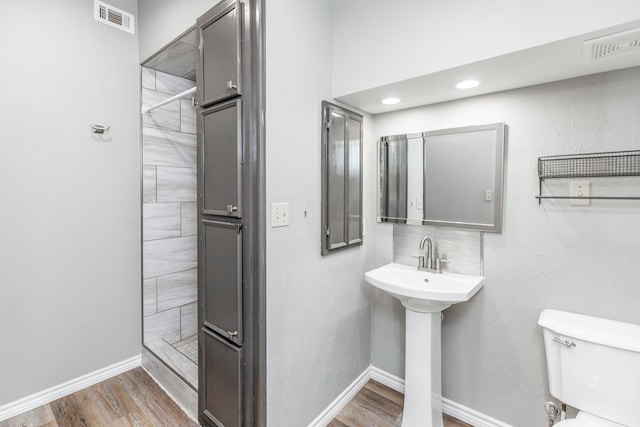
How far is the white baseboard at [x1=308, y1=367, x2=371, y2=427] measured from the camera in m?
1.80

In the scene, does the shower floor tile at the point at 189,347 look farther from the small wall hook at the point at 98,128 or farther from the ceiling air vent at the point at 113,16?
the ceiling air vent at the point at 113,16

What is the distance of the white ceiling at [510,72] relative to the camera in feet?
4.07

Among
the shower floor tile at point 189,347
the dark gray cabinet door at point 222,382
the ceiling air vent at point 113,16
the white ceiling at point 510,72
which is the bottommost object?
the shower floor tile at point 189,347

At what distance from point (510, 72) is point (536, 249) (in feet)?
3.08

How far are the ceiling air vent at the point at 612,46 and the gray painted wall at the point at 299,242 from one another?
1.21 m

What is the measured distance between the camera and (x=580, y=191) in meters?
1.49

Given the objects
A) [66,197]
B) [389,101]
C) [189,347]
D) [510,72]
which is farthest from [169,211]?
[510,72]

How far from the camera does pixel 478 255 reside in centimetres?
183

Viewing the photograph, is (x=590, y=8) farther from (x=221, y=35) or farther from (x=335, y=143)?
(x=221, y=35)

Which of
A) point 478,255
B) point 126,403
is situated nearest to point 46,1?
point 126,403

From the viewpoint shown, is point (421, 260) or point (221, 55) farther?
point (421, 260)

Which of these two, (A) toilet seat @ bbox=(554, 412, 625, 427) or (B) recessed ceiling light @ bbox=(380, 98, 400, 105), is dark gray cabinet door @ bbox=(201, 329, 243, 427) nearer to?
(A) toilet seat @ bbox=(554, 412, 625, 427)

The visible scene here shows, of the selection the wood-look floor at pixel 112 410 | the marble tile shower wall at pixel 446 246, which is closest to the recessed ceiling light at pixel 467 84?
the marble tile shower wall at pixel 446 246

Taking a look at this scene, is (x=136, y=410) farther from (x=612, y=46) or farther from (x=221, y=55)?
(x=612, y=46)
